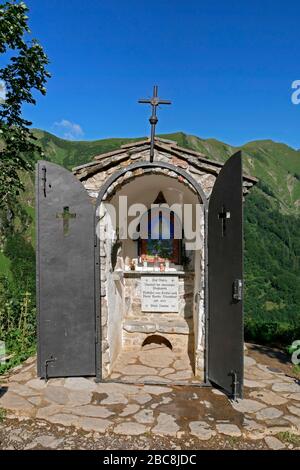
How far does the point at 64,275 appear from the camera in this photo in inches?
180

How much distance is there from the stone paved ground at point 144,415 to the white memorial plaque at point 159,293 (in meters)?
2.13

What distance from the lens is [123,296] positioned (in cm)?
641

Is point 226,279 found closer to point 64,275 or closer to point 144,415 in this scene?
point 144,415

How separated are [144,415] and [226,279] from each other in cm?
179

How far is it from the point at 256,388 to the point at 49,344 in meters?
2.78

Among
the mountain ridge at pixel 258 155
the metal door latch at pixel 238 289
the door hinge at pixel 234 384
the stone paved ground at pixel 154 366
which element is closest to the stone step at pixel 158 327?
the stone paved ground at pixel 154 366

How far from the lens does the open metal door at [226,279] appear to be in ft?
12.7

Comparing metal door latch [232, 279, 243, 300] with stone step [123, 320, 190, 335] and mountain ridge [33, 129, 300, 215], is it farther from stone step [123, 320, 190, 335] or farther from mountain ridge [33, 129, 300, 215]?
mountain ridge [33, 129, 300, 215]

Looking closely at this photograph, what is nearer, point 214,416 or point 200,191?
point 214,416

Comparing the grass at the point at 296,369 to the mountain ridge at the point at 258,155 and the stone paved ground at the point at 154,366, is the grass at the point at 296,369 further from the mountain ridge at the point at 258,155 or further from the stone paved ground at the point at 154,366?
the mountain ridge at the point at 258,155

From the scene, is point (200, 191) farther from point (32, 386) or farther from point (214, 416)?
point (32, 386)

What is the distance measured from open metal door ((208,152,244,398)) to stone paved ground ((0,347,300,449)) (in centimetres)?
35

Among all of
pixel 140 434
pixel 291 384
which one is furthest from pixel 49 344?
pixel 291 384
